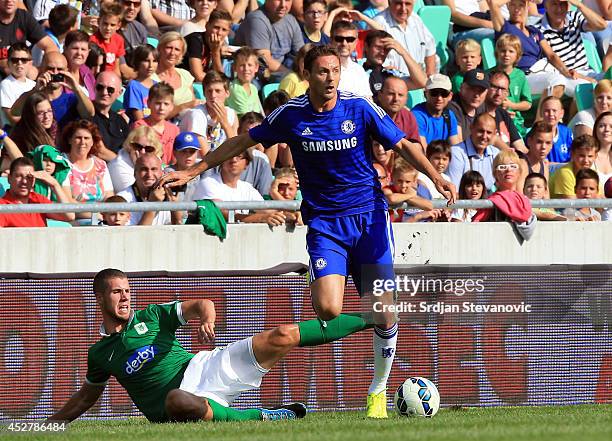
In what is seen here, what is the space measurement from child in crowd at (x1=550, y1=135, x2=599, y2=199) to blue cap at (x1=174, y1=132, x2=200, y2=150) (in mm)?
3674

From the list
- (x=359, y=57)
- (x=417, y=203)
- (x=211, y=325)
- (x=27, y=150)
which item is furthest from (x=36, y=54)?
(x=211, y=325)

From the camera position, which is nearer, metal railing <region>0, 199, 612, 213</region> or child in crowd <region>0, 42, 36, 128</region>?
metal railing <region>0, 199, 612, 213</region>

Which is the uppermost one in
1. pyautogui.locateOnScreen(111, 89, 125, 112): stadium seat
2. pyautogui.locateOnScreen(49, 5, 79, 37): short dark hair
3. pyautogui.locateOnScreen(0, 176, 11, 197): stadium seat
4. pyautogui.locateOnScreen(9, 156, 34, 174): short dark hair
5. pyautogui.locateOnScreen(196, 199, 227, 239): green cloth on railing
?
pyautogui.locateOnScreen(49, 5, 79, 37): short dark hair

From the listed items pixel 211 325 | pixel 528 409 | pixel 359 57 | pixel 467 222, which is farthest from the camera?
pixel 359 57

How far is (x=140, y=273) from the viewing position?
35.3ft


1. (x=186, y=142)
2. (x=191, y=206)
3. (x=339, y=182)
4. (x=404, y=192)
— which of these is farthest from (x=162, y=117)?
(x=339, y=182)

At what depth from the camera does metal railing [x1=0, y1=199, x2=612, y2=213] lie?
10.5m

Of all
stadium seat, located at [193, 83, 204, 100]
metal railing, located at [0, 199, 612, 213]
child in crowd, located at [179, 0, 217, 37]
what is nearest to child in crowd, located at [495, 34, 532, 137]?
child in crowd, located at [179, 0, 217, 37]

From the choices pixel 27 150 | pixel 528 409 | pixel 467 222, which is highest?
pixel 27 150

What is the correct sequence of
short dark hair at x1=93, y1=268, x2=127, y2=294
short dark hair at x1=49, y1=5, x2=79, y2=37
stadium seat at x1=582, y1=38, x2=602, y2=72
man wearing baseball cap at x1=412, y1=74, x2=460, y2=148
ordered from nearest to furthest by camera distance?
short dark hair at x1=93, y1=268, x2=127, y2=294, man wearing baseball cap at x1=412, y1=74, x2=460, y2=148, short dark hair at x1=49, y1=5, x2=79, y2=37, stadium seat at x1=582, y1=38, x2=602, y2=72

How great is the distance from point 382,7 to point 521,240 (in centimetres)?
670

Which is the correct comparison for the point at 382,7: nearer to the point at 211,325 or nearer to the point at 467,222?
the point at 467,222

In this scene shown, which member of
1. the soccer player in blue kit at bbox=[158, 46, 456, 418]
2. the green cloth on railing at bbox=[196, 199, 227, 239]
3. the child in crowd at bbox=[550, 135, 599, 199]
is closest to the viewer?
the soccer player in blue kit at bbox=[158, 46, 456, 418]

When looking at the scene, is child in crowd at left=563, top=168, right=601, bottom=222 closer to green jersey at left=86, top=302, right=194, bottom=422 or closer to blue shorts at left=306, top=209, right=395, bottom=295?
blue shorts at left=306, top=209, right=395, bottom=295
